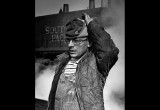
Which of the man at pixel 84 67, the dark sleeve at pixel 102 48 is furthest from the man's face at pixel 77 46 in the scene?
the dark sleeve at pixel 102 48

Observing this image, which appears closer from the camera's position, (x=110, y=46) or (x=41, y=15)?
(x=110, y=46)

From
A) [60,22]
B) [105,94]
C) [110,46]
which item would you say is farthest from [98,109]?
[60,22]

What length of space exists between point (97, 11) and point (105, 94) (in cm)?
80

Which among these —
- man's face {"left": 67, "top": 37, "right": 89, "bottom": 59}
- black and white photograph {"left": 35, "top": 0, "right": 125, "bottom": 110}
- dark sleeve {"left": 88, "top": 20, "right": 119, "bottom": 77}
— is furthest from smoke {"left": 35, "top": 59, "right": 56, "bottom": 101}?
dark sleeve {"left": 88, "top": 20, "right": 119, "bottom": 77}

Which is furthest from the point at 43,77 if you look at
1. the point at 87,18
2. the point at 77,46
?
the point at 87,18

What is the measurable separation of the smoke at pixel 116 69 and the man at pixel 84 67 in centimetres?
5

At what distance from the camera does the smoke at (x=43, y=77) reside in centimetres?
333

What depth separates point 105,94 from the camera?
9.59ft

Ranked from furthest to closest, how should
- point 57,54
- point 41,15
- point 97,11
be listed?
point 41,15
point 57,54
point 97,11

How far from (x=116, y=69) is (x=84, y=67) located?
0.98ft

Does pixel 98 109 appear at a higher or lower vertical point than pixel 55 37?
lower

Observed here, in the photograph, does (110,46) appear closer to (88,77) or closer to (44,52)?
(88,77)

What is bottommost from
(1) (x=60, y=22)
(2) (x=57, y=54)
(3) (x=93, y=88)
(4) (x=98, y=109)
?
(4) (x=98, y=109)

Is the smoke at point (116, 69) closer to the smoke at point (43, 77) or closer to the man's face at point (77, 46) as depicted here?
the man's face at point (77, 46)
